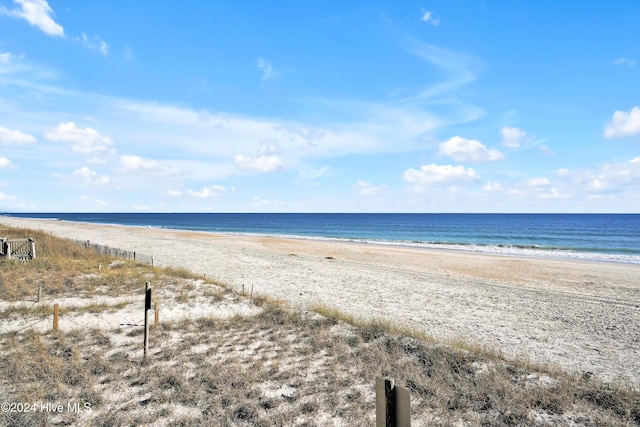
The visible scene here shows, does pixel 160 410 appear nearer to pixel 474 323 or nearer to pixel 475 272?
pixel 474 323

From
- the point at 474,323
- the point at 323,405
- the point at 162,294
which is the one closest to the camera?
the point at 323,405

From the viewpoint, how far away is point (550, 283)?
72.6 feet

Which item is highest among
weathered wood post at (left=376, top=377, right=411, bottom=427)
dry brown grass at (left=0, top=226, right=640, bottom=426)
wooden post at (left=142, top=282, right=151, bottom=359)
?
weathered wood post at (left=376, top=377, right=411, bottom=427)

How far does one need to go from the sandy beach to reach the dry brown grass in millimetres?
2429

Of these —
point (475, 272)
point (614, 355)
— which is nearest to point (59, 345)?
point (614, 355)

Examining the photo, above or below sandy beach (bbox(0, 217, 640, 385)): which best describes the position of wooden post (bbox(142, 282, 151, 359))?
above

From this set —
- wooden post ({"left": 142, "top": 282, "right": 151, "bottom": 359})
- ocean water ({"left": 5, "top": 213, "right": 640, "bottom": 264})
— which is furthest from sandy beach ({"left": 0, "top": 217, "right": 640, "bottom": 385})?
ocean water ({"left": 5, "top": 213, "right": 640, "bottom": 264})

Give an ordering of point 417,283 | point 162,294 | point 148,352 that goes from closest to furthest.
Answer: point 148,352 < point 162,294 < point 417,283

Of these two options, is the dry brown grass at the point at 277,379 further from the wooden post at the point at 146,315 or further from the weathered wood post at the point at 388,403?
the weathered wood post at the point at 388,403

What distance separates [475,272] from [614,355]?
1634 cm

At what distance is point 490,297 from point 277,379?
13.7m

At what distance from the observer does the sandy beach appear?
10523 mm

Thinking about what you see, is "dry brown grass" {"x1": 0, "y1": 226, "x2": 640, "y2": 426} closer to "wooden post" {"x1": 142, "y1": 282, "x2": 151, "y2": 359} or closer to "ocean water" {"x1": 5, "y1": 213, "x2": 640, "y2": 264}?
"wooden post" {"x1": 142, "y1": 282, "x2": 151, "y2": 359}

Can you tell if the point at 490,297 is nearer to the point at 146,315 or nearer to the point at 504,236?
the point at 146,315
